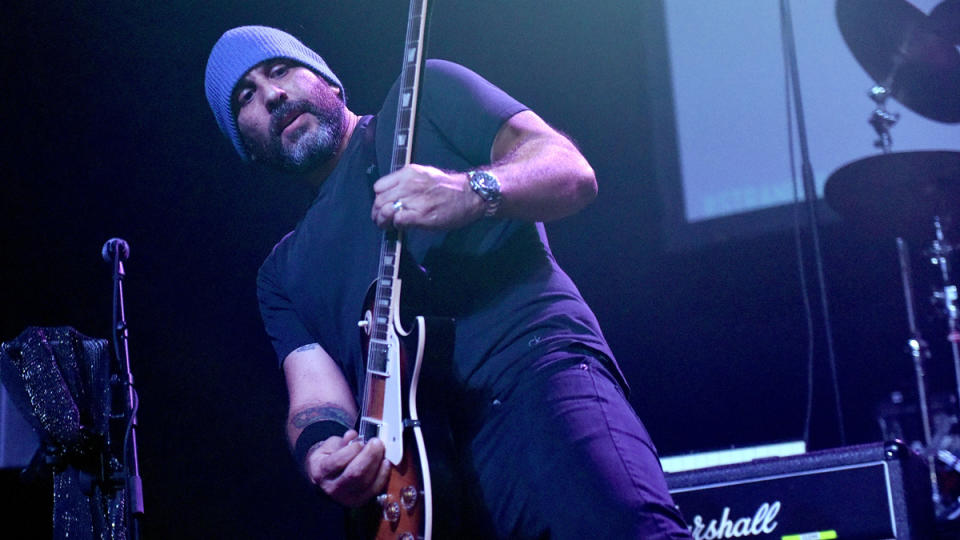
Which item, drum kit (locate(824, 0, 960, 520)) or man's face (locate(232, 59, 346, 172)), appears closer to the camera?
man's face (locate(232, 59, 346, 172))

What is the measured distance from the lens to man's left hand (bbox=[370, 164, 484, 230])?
161cm

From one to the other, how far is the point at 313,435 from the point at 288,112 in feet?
2.91

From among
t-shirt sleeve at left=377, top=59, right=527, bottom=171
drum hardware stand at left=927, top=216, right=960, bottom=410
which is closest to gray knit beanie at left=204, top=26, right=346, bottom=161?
t-shirt sleeve at left=377, top=59, right=527, bottom=171

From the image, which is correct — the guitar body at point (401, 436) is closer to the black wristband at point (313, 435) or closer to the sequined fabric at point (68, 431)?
the black wristband at point (313, 435)

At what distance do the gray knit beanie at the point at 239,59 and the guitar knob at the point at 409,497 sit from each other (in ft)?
4.41

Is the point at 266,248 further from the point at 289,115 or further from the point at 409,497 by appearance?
the point at 409,497

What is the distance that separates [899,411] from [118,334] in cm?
379

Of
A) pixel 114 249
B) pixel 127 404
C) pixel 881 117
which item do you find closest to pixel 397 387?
pixel 127 404

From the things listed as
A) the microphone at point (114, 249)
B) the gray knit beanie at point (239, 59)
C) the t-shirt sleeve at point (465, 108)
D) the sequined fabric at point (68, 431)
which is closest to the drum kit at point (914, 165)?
the t-shirt sleeve at point (465, 108)

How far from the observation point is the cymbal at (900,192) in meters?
3.53

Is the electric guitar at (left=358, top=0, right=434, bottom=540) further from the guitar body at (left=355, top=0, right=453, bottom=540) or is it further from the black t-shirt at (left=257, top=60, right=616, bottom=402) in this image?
the black t-shirt at (left=257, top=60, right=616, bottom=402)

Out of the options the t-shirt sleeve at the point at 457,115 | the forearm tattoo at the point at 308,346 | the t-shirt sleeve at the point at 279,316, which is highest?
the t-shirt sleeve at the point at 457,115

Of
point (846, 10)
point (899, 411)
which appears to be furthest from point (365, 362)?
point (899, 411)

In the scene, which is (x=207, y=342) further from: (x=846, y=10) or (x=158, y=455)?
(x=846, y=10)
